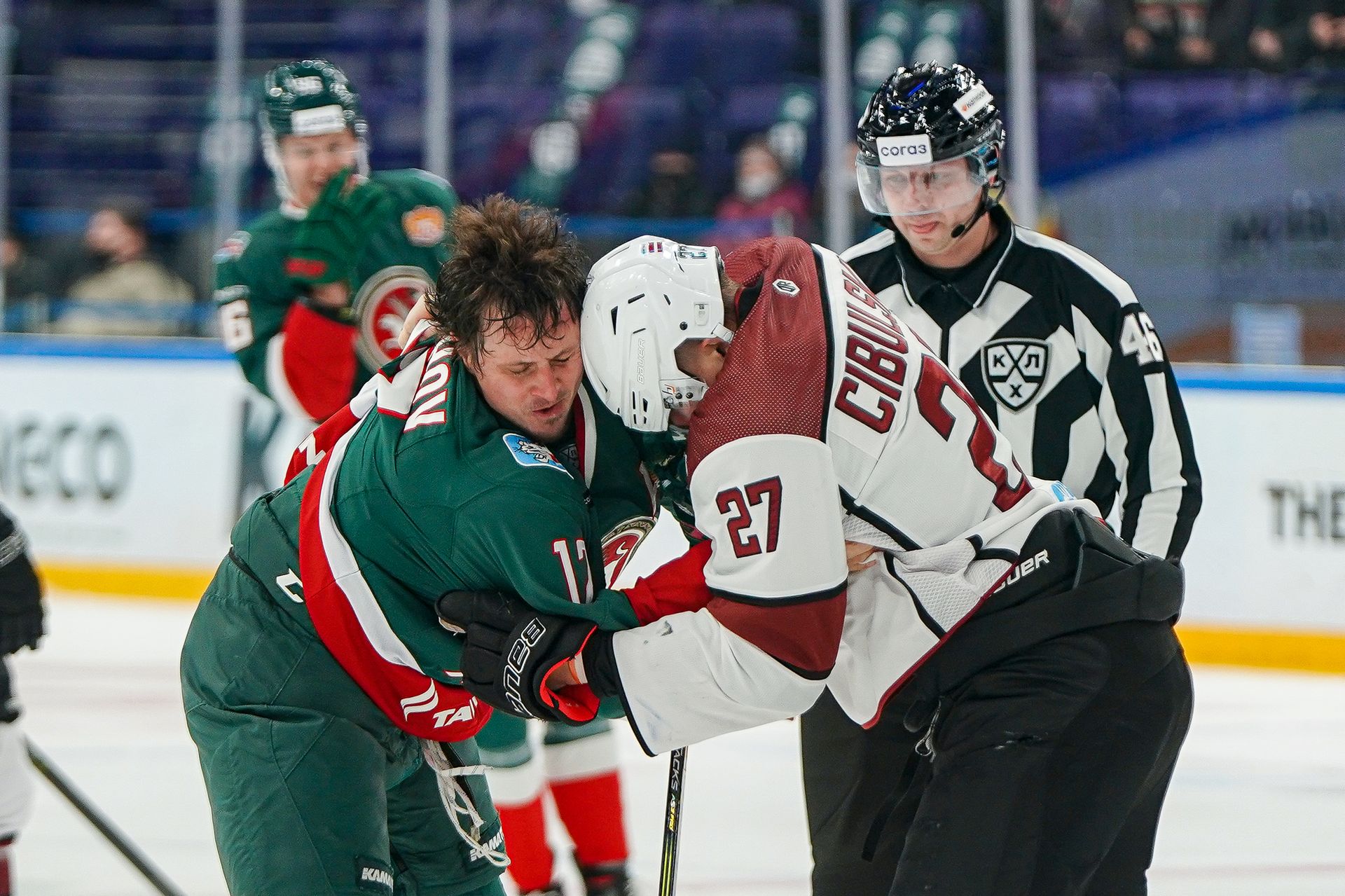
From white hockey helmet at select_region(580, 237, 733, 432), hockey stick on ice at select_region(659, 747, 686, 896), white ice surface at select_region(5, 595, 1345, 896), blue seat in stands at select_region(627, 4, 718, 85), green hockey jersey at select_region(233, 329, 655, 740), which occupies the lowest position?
white ice surface at select_region(5, 595, 1345, 896)

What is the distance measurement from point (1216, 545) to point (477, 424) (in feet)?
13.7

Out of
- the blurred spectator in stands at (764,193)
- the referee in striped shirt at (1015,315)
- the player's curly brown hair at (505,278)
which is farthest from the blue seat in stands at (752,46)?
the player's curly brown hair at (505,278)

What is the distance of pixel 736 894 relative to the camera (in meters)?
3.77

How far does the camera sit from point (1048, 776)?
2.13 m

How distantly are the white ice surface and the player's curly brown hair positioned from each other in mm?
1969

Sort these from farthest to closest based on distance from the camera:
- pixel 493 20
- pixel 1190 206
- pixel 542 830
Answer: pixel 493 20 → pixel 1190 206 → pixel 542 830

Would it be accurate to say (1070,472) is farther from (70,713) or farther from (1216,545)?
(70,713)

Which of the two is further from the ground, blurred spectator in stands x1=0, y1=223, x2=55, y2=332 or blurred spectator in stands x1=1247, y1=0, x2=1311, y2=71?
blurred spectator in stands x1=1247, y1=0, x2=1311, y2=71

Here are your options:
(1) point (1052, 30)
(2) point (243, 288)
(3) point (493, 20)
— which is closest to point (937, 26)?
(1) point (1052, 30)

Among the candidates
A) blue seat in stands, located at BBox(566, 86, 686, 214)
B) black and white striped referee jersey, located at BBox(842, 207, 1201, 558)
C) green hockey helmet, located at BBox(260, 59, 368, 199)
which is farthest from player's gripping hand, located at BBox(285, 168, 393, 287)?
blue seat in stands, located at BBox(566, 86, 686, 214)

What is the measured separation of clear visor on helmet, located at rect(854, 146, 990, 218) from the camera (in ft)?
9.43

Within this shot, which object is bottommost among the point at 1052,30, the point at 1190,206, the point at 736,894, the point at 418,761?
the point at 736,894

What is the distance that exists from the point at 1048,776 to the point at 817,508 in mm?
440

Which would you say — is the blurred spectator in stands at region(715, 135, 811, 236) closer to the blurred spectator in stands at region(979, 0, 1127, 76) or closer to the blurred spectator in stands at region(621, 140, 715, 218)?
the blurred spectator in stands at region(621, 140, 715, 218)
